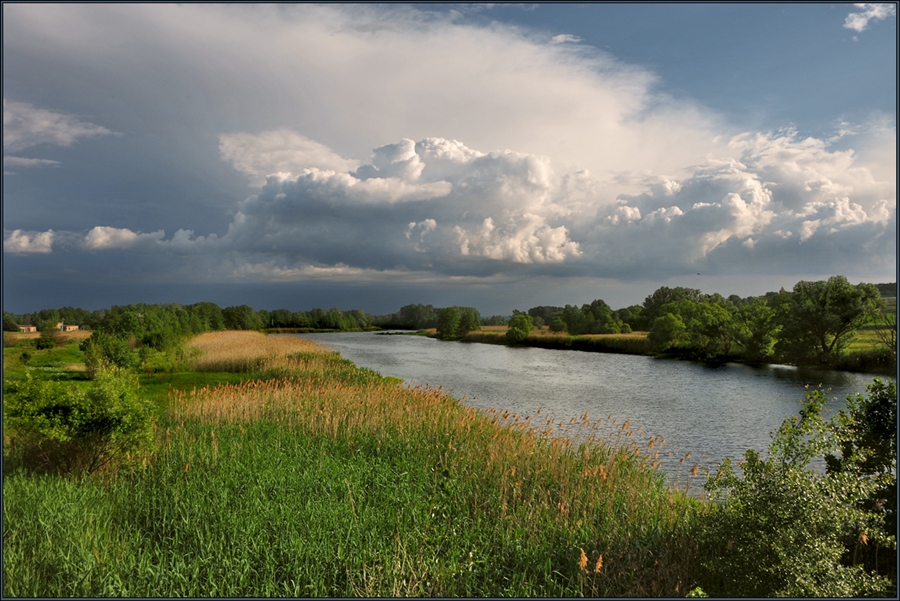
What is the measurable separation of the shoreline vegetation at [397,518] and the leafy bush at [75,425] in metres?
0.03

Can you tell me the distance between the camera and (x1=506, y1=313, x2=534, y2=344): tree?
232 ft

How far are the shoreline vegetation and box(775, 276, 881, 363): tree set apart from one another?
32702 mm

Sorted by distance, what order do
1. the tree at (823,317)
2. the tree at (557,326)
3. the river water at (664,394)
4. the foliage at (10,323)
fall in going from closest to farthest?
the foliage at (10,323), the river water at (664,394), the tree at (823,317), the tree at (557,326)

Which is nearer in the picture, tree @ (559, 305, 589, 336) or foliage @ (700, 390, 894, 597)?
foliage @ (700, 390, 894, 597)

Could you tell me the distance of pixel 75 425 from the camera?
703 cm

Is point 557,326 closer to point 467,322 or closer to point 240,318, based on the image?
point 467,322

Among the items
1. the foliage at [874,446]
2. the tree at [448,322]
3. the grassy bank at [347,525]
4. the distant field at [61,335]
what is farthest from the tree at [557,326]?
the foliage at [874,446]

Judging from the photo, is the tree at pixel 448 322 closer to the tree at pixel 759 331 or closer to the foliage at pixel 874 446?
the tree at pixel 759 331

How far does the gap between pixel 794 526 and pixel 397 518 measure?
4.02 m

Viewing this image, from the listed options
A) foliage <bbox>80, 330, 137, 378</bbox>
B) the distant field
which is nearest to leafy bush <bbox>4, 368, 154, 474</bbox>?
the distant field

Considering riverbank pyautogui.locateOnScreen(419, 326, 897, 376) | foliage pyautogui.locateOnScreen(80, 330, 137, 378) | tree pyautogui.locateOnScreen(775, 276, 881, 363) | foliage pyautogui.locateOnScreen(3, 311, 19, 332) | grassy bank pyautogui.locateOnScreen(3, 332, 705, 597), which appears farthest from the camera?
tree pyautogui.locateOnScreen(775, 276, 881, 363)

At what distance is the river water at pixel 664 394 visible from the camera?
16.0m

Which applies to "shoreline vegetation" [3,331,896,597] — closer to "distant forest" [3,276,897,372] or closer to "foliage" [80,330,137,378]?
"distant forest" [3,276,897,372]

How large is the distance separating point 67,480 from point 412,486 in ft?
15.0
